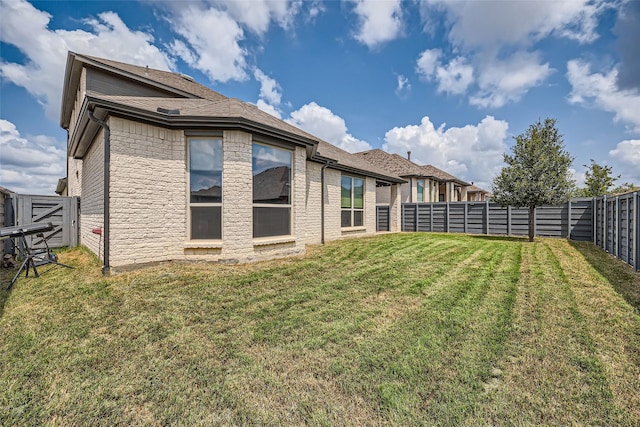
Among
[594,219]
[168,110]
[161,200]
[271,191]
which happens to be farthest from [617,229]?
[168,110]

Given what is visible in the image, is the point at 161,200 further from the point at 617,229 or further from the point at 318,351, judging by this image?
the point at 617,229

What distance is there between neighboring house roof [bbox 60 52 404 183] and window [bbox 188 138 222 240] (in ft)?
1.67

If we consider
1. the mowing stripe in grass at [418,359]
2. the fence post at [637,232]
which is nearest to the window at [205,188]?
the mowing stripe in grass at [418,359]

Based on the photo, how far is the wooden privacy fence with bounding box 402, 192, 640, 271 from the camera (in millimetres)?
6736

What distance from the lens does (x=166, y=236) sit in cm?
625

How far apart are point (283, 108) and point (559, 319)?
62.3ft

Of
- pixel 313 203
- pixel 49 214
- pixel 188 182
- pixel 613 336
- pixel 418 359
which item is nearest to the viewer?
pixel 418 359

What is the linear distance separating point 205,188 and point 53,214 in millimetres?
7320

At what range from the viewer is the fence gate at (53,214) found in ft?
28.6

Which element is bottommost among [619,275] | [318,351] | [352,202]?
[318,351]

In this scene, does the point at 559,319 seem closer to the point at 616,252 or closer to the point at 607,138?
the point at 616,252

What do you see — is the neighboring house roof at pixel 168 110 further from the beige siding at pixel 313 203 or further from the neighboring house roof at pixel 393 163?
the neighboring house roof at pixel 393 163

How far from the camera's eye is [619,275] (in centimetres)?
573

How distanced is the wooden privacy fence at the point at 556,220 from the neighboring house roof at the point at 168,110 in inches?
268
